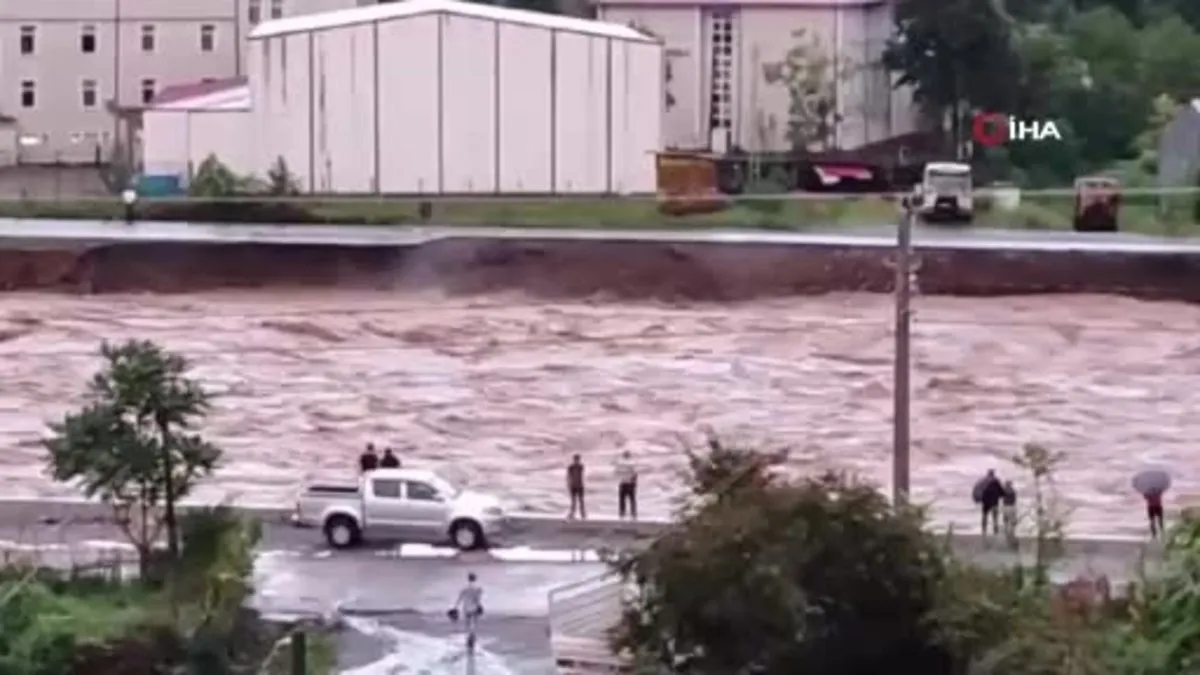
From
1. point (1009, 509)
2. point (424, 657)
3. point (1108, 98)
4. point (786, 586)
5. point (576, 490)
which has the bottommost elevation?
point (424, 657)

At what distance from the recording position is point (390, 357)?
26.0m

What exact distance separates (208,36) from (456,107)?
20.8 feet

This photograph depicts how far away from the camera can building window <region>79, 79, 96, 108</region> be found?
38719mm

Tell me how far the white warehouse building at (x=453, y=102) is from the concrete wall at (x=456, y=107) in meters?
0.02

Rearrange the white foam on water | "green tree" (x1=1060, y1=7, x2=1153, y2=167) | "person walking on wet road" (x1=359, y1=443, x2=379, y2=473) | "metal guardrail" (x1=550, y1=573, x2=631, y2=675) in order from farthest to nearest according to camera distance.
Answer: "green tree" (x1=1060, y1=7, x2=1153, y2=167)
"person walking on wet road" (x1=359, y1=443, x2=379, y2=473)
the white foam on water
"metal guardrail" (x1=550, y1=573, x2=631, y2=675)

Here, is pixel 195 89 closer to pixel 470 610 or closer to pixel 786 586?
pixel 470 610

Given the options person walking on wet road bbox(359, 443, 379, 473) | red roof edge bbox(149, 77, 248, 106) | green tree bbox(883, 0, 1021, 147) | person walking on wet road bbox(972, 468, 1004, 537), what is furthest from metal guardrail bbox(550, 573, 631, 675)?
green tree bbox(883, 0, 1021, 147)

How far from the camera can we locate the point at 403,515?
17.6 metres

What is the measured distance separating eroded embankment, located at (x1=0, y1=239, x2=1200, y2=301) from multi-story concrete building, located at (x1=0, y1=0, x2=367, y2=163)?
8954 millimetres

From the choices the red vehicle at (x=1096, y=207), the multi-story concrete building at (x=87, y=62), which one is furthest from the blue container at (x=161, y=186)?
the red vehicle at (x=1096, y=207)

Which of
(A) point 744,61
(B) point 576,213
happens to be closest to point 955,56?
(A) point 744,61

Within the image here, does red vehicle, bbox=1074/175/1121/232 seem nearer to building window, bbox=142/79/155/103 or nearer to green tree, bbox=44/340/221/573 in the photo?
building window, bbox=142/79/155/103

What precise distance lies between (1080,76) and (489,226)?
9.74 meters

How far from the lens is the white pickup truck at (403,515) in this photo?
57.7 ft
